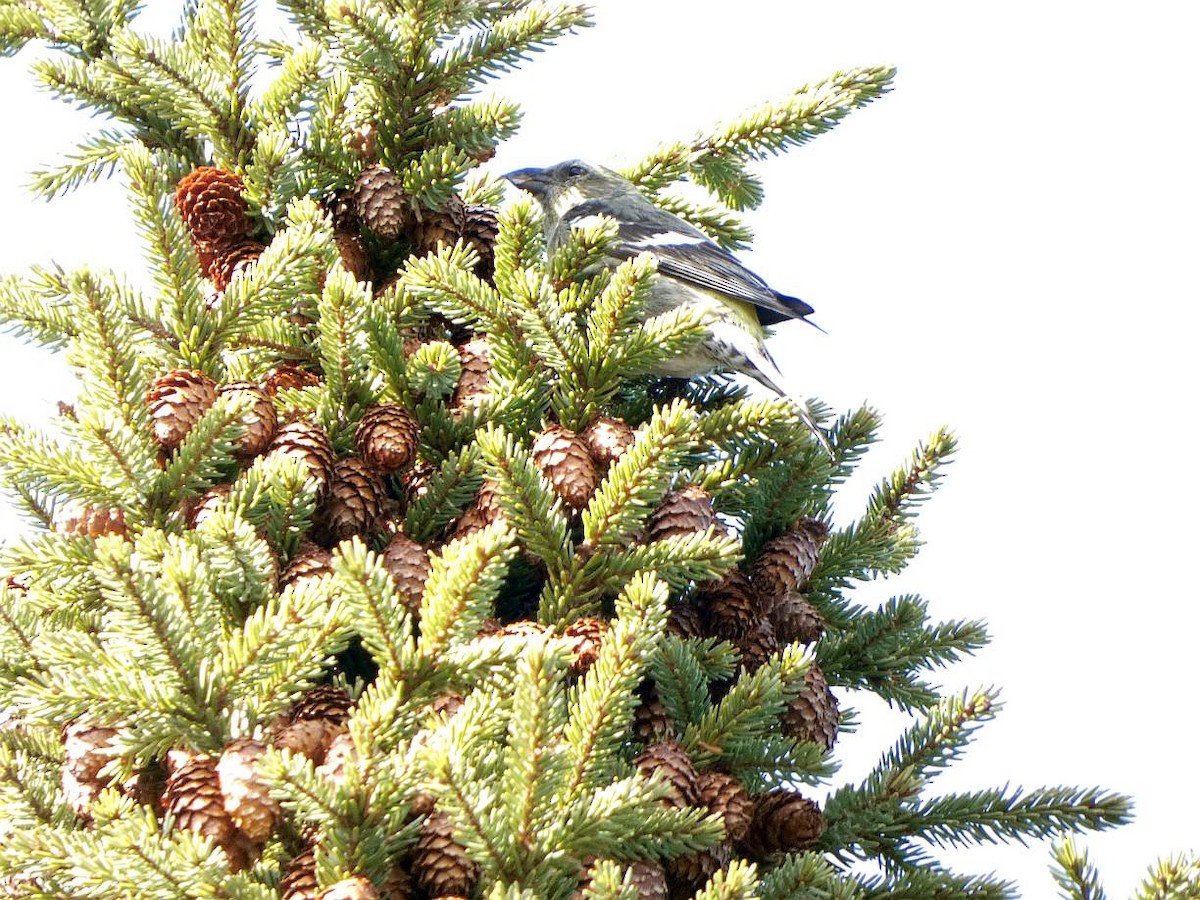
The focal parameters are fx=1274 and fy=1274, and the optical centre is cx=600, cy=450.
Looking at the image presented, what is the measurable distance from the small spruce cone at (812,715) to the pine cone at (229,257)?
155 centimetres

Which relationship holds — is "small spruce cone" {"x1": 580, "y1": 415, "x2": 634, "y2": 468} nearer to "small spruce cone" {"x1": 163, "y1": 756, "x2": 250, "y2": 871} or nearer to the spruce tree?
the spruce tree

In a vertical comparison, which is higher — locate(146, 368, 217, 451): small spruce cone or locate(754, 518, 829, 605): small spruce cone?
locate(754, 518, 829, 605): small spruce cone

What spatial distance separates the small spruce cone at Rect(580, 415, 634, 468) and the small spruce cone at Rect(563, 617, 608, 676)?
14.2 inches

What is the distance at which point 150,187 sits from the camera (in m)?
2.58

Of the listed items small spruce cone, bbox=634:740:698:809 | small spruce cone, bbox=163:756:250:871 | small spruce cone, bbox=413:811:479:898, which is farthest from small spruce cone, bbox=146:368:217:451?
small spruce cone, bbox=634:740:698:809

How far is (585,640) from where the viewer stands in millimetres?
2176

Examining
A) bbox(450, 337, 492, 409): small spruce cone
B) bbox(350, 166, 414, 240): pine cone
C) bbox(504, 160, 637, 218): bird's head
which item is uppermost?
bbox(504, 160, 637, 218): bird's head

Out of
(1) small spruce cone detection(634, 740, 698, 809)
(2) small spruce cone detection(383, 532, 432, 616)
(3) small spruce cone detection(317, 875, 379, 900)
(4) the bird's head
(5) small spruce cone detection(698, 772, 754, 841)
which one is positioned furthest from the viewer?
(4) the bird's head

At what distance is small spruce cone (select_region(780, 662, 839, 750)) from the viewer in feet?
8.04

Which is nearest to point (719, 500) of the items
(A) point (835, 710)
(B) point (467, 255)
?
(A) point (835, 710)

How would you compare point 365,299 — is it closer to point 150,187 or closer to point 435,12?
point 150,187

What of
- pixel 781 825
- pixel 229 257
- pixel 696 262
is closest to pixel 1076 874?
pixel 781 825

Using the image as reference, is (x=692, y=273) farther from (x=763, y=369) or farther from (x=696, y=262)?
(x=763, y=369)

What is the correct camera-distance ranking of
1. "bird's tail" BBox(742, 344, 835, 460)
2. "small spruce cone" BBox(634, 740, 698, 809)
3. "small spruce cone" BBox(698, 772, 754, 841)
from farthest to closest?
1. "bird's tail" BBox(742, 344, 835, 460)
2. "small spruce cone" BBox(698, 772, 754, 841)
3. "small spruce cone" BBox(634, 740, 698, 809)
